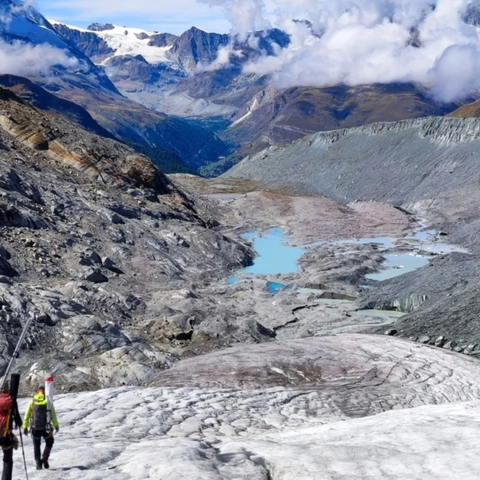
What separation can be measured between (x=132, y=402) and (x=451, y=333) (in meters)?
16.7

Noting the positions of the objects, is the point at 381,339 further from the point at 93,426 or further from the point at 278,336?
the point at 93,426

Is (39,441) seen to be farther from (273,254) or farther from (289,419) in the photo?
(273,254)

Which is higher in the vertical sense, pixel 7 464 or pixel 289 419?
pixel 7 464

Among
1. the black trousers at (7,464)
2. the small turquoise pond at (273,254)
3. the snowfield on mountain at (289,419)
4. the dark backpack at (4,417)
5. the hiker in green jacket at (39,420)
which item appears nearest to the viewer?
the dark backpack at (4,417)

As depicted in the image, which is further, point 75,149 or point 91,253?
point 75,149

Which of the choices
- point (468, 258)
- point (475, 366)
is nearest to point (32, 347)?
point (475, 366)

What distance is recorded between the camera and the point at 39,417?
12570mm

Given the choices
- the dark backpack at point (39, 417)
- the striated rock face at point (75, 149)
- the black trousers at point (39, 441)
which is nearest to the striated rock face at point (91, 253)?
the striated rock face at point (75, 149)

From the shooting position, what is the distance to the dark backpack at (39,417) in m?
12.6

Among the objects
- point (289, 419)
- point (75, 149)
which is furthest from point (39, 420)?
point (75, 149)

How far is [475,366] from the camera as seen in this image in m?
26.7

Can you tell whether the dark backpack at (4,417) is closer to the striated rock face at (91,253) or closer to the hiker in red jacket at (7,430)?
the hiker in red jacket at (7,430)

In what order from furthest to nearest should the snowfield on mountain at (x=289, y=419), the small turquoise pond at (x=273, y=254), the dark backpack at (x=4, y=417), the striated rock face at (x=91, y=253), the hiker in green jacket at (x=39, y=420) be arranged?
the small turquoise pond at (x=273, y=254) → the striated rock face at (x=91, y=253) → the snowfield on mountain at (x=289, y=419) → the hiker in green jacket at (x=39, y=420) → the dark backpack at (x=4, y=417)

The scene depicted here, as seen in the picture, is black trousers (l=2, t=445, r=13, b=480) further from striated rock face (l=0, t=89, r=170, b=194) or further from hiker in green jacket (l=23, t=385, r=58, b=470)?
striated rock face (l=0, t=89, r=170, b=194)
